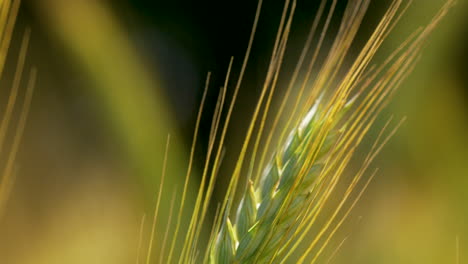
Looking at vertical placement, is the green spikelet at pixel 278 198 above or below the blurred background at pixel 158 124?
below

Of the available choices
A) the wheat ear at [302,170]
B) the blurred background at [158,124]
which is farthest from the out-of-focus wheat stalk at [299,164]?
the blurred background at [158,124]

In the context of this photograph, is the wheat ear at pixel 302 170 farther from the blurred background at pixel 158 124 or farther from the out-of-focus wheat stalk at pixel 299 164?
the blurred background at pixel 158 124

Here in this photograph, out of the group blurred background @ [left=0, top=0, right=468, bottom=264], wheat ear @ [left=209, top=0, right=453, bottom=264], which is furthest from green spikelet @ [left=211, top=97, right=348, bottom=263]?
blurred background @ [left=0, top=0, right=468, bottom=264]

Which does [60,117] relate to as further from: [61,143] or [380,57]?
[380,57]

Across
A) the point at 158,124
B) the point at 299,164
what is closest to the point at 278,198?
the point at 299,164

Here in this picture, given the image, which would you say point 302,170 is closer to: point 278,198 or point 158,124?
point 278,198

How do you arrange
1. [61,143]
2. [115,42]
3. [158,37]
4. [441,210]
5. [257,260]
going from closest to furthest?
[257,260], [115,42], [441,210], [61,143], [158,37]

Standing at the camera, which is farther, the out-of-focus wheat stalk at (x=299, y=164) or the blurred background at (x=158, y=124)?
the blurred background at (x=158, y=124)

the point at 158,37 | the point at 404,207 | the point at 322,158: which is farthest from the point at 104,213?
the point at 322,158
